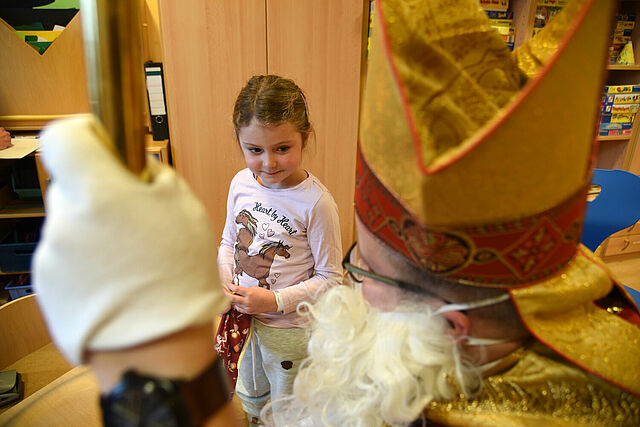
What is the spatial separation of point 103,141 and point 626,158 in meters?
3.59

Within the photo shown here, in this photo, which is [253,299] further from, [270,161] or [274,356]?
[270,161]

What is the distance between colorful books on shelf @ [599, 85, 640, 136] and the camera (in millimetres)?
2771

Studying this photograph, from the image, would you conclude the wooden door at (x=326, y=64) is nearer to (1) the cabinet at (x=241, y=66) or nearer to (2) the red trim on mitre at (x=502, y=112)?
(1) the cabinet at (x=241, y=66)

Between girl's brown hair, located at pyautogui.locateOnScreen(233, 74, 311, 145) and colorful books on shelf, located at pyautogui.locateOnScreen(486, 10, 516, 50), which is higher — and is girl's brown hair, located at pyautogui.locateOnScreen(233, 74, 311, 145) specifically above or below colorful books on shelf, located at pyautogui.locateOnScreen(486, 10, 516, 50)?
below

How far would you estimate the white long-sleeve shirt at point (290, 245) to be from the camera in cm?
120

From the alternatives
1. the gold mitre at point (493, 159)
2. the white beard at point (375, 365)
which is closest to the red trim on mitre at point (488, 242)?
the gold mitre at point (493, 159)

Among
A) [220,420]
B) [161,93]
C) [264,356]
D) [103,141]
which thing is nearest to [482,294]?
[220,420]

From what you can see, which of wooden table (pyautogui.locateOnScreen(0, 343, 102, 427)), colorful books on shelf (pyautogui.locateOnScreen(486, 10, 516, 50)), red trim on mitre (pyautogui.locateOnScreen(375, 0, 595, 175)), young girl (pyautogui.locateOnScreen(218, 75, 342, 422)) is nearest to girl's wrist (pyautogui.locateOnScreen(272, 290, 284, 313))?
young girl (pyautogui.locateOnScreen(218, 75, 342, 422))

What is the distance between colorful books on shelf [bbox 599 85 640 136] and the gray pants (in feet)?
8.82

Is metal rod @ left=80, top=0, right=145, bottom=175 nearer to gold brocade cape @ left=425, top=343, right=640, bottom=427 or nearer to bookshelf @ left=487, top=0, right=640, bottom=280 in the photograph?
gold brocade cape @ left=425, top=343, right=640, bottom=427

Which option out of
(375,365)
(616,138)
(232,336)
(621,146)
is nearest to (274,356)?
(232,336)

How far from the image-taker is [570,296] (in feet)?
1.82

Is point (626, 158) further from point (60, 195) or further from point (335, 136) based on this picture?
point (60, 195)

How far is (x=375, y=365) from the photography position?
650 millimetres
